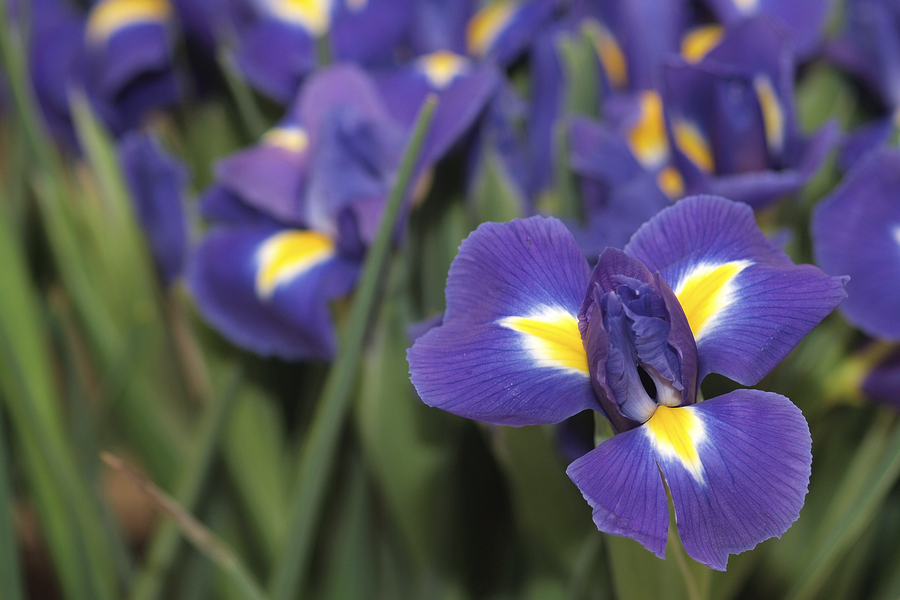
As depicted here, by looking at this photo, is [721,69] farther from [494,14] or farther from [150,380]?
[150,380]

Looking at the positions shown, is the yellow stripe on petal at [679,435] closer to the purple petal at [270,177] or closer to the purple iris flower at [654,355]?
the purple iris flower at [654,355]

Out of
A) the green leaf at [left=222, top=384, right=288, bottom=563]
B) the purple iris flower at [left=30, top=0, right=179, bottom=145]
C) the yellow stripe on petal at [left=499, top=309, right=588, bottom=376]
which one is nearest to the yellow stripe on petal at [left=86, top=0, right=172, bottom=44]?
the purple iris flower at [left=30, top=0, right=179, bottom=145]

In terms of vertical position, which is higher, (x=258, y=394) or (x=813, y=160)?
(x=813, y=160)

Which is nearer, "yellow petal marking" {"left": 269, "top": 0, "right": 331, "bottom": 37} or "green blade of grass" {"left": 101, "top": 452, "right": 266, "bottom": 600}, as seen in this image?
"green blade of grass" {"left": 101, "top": 452, "right": 266, "bottom": 600}

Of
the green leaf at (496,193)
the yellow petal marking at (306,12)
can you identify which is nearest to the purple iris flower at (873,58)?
the green leaf at (496,193)

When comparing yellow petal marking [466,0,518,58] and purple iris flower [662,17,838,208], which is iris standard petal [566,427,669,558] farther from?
yellow petal marking [466,0,518,58]

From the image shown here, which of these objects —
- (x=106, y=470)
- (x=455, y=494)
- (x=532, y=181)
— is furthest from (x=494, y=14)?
(x=106, y=470)

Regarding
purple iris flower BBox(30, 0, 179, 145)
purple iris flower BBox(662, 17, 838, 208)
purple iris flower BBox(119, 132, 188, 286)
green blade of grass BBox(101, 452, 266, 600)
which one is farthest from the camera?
purple iris flower BBox(30, 0, 179, 145)
